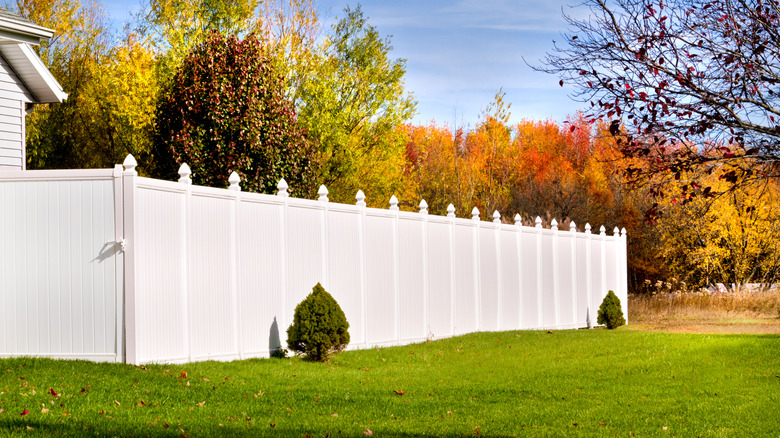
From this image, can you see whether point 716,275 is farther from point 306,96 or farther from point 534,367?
point 534,367

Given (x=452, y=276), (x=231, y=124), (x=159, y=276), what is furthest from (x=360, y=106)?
(x=159, y=276)

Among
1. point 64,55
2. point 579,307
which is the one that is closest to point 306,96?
point 64,55

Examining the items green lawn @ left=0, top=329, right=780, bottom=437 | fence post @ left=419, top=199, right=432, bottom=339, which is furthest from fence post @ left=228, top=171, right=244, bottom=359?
fence post @ left=419, top=199, right=432, bottom=339

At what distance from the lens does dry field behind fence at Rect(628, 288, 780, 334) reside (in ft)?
72.2

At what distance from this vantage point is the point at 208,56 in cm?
2077

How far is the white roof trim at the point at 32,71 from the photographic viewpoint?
488 inches

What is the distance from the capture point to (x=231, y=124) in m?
20.1

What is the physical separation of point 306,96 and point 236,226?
17309mm

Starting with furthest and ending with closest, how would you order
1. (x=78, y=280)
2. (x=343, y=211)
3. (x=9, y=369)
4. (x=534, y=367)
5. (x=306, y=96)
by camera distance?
(x=306, y=96), (x=343, y=211), (x=534, y=367), (x=78, y=280), (x=9, y=369)

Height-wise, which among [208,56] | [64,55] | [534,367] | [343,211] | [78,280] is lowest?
[534,367]

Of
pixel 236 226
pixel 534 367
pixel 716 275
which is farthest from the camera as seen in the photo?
pixel 716 275

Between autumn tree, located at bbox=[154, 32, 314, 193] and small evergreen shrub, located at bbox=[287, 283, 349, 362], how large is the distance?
9070mm

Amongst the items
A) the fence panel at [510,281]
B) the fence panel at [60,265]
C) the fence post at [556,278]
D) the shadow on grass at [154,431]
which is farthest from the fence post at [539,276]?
the shadow on grass at [154,431]

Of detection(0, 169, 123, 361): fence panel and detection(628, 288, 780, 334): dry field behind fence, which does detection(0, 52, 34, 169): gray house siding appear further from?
detection(628, 288, 780, 334): dry field behind fence
